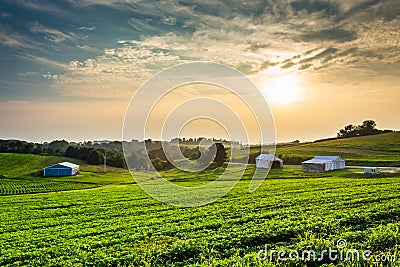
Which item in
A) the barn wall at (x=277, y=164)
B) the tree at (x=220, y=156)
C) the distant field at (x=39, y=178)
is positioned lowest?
the distant field at (x=39, y=178)

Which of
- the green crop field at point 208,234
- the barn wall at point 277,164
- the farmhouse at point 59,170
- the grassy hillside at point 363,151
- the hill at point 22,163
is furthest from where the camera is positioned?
the hill at point 22,163

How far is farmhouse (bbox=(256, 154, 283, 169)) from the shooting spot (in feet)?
279

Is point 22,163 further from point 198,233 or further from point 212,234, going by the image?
point 212,234

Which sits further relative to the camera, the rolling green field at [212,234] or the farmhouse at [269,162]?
the farmhouse at [269,162]

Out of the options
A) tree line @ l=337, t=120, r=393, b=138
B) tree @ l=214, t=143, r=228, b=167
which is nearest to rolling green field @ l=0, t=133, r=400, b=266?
tree @ l=214, t=143, r=228, b=167

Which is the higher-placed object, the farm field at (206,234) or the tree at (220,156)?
the tree at (220,156)

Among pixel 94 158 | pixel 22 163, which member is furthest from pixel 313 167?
pixel 22 163

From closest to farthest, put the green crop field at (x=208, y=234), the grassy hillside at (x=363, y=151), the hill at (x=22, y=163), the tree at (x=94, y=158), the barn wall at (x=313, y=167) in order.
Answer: the green crop field at (x=208, y=234)
the barn wall at (x=313, y=167)
the grassy hillside at (x=363, y=151)
the hill at (x=22, y=163)
the tree at (x=94, y=158)

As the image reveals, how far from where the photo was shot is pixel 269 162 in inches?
3378

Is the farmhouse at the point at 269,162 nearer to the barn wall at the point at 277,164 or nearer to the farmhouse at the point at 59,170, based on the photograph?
the barn wall at the point at 277,164

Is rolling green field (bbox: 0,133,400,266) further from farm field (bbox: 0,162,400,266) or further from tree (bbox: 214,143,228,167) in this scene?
tree (bbox: 214,143,228,167)

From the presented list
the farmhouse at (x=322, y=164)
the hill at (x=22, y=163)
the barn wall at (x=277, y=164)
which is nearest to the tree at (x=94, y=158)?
the hill at (x=22, y=163)

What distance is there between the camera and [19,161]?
111062mm

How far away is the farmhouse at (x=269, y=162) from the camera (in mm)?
85000
